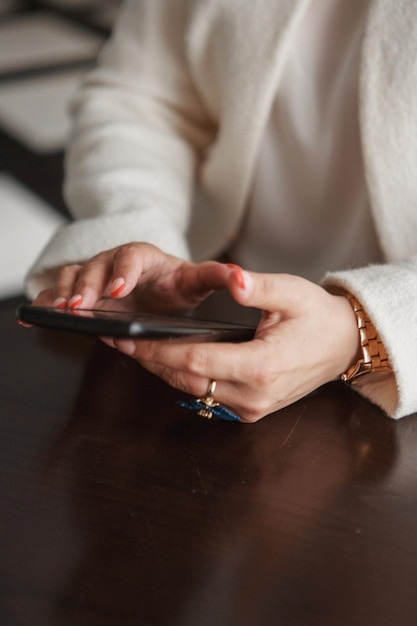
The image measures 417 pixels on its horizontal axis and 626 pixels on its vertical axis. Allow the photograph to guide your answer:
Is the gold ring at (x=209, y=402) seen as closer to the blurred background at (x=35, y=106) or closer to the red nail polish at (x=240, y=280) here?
the red nail polish at (x=240, y=280)

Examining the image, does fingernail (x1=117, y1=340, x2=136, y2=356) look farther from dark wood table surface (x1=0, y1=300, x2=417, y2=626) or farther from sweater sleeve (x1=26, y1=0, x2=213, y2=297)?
sweater sleeve (x1=26, y1=0, x2=213, y2=297)

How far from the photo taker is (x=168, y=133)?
90 centimetres

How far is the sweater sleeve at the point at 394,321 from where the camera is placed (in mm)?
566

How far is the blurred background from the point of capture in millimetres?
1643

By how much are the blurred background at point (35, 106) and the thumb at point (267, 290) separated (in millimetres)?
990

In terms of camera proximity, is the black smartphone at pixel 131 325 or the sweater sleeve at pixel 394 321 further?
the sweater sleeve at pixel 394 321

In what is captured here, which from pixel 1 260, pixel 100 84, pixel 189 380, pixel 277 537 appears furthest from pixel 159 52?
pixel 1 260

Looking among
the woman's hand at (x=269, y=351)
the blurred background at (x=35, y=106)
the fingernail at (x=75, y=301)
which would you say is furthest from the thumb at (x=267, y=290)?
the blurred background at (x=35, y=106)

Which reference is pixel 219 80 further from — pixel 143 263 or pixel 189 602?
pixel 189 602

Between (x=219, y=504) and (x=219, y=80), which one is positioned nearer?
(x=219, y=504)

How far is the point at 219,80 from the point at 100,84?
166 mm

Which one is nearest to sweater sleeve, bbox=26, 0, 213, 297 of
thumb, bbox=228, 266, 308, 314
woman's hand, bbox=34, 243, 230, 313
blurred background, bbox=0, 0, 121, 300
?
woman's hand, bbox=34, 243, 230, 313

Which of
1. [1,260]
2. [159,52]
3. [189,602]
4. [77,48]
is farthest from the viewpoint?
[77,48]

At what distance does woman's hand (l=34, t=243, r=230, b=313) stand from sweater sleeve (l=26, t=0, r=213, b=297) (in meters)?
0.11
